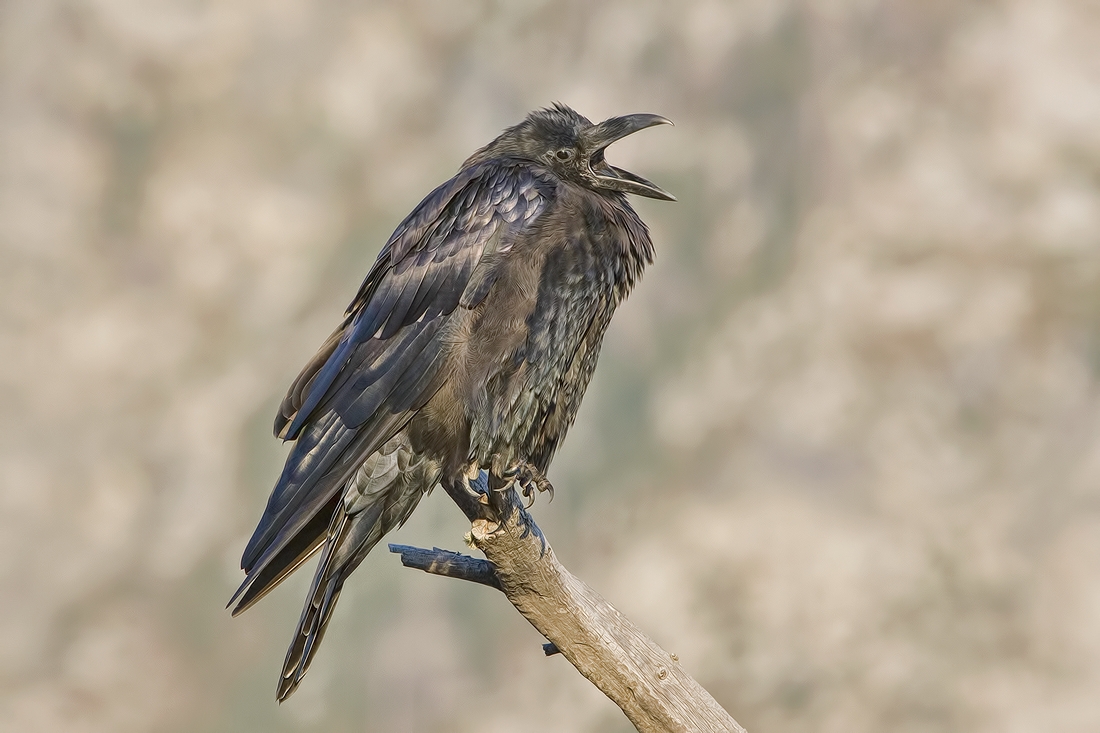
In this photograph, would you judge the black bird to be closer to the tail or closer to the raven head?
the tail

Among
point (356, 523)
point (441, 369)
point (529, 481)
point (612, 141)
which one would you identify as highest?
point (612, 141)

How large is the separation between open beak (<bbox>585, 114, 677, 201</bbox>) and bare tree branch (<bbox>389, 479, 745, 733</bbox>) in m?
1.25

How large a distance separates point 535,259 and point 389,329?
19.1 inches

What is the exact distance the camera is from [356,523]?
302 cm

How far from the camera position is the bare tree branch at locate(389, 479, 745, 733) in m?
2.69

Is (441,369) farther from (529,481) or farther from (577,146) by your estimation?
(577,146)

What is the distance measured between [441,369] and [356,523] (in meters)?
0.51

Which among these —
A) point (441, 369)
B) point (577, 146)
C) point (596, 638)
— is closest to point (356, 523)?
point (441, 369)

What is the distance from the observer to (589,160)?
3557 millimetres

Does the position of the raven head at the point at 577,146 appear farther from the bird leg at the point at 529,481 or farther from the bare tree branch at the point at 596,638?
the bare tree branch at the point at 596,638

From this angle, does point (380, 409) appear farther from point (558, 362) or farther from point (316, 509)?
point (558, 362)

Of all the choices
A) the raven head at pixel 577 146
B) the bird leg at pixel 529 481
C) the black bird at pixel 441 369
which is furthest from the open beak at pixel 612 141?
the bird leg at pixel 529 481

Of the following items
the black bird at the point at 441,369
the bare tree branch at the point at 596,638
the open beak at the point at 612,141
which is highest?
the open beak at the point at 612,141

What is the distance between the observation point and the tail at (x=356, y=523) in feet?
9.61
